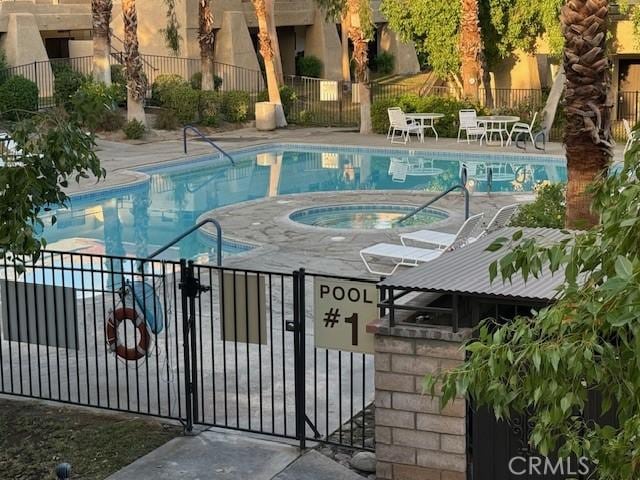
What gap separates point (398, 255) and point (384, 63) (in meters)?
35.3

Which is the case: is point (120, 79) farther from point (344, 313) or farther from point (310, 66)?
point (344, 313)

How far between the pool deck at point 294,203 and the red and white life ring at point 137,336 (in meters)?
3.71

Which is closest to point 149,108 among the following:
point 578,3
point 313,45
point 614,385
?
point 313,45

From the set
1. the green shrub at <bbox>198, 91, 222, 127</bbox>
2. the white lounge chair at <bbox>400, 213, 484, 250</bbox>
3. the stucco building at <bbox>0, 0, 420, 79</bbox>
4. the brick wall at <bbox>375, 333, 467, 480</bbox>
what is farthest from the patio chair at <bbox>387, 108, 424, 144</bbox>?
the brick wall at <bbox>375, 333, 467, 480</bbox>

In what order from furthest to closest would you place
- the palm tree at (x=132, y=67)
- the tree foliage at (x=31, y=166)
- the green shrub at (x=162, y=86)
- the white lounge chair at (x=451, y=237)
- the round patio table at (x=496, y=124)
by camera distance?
the green shrub at (x=162, y=86), the palm tree at (x=132, y=67), the round patio table at (x=496, y=124), the white lounge chair at (x=451, y=237), the tree foliage at (x=31, y=166)

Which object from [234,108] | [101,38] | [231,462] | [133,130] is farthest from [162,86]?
[231,462]

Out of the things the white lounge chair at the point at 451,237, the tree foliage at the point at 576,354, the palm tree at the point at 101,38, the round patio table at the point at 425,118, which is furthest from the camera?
the round patio table at the point at 425,118

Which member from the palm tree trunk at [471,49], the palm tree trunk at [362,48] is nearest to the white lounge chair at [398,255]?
the palm tree trunk at [471,49]

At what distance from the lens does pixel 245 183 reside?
83.9 feet

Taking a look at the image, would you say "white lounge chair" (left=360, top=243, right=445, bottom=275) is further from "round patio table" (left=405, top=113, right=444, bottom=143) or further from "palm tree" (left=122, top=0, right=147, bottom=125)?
"palm tree" (left=122, top=0, right=147, bottom=125)

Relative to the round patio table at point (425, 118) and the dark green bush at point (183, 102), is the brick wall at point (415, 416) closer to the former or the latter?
the round patio table at point (425, 118)

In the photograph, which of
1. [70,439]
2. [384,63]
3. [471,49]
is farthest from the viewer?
[384,63]

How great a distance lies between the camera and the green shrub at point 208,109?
1305 inches

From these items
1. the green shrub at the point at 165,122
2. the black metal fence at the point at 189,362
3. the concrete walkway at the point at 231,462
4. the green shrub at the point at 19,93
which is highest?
the green shrub at the point at 19,93
